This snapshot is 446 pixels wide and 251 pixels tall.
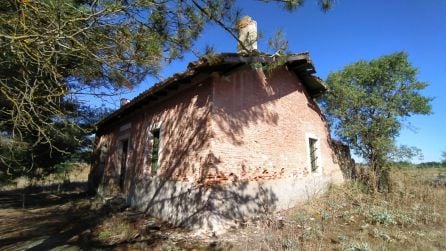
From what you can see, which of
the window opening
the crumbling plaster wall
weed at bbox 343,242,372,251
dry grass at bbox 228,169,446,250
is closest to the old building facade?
the crumbling plaster wall

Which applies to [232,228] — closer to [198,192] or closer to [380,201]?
[198,192]

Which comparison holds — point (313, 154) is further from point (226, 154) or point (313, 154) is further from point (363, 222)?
point (226, 154)

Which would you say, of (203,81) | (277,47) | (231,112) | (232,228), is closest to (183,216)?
(232,228)

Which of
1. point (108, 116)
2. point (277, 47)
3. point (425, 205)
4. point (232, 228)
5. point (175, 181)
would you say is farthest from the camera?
point (108, 116)

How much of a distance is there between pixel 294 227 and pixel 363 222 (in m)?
2.01

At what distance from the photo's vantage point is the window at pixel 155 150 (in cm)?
888

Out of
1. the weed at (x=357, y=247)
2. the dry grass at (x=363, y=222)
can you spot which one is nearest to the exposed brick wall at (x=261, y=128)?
the dry grass at (x=363, y=222)

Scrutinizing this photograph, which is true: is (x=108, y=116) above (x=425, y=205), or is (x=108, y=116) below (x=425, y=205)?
above

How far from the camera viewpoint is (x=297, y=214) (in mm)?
7668

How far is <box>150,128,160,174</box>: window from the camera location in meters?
8.88

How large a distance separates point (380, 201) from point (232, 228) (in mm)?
5165

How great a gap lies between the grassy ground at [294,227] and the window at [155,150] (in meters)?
1.43

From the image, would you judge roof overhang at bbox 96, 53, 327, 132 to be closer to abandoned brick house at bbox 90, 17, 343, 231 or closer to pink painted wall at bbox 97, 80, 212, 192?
abandoned brick house at bbox 90, 17, 343, 231

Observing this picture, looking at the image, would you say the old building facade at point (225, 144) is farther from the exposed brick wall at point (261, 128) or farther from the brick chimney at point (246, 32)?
the brick chimney at point (246, 32)
